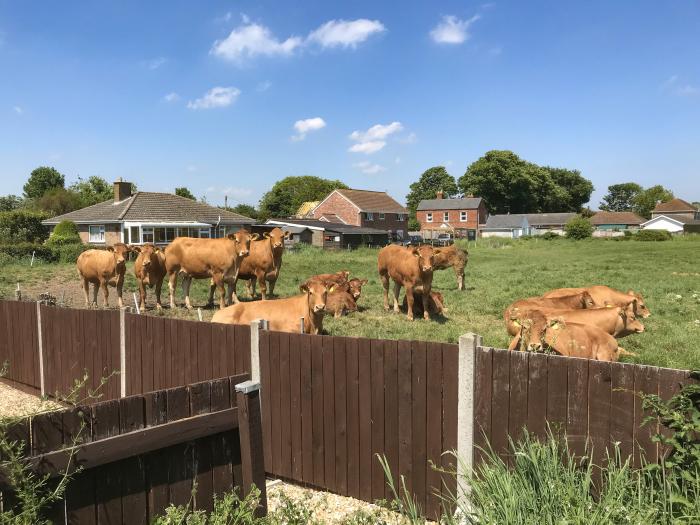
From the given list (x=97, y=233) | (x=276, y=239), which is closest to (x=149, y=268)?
(x=276, y=239)

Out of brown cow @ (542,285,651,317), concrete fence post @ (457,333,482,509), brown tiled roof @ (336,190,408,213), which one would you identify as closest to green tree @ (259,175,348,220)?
brown tiled roof @ (336,190,408,213)

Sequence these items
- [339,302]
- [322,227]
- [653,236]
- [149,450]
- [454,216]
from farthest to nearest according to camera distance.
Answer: [454,216] → [653,236] → [322,227] → [339,302] → [149,450]

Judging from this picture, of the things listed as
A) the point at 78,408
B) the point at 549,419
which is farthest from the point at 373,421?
the point at 78,408

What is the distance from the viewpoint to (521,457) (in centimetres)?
409

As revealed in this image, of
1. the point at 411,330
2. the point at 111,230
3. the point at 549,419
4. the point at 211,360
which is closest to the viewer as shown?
the point at 549,419

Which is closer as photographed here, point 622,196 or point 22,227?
point 22,227

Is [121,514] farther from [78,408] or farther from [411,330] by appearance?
[411,330]

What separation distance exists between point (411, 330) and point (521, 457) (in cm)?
871

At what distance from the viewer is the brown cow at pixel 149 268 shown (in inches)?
599

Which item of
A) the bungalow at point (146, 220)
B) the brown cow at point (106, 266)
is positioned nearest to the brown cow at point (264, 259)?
the brown cow at point (106, 266)

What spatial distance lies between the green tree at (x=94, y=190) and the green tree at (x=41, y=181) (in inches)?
501

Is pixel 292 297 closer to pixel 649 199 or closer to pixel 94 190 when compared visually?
pixel 94 190

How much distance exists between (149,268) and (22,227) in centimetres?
3806

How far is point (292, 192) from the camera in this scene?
364 ft
